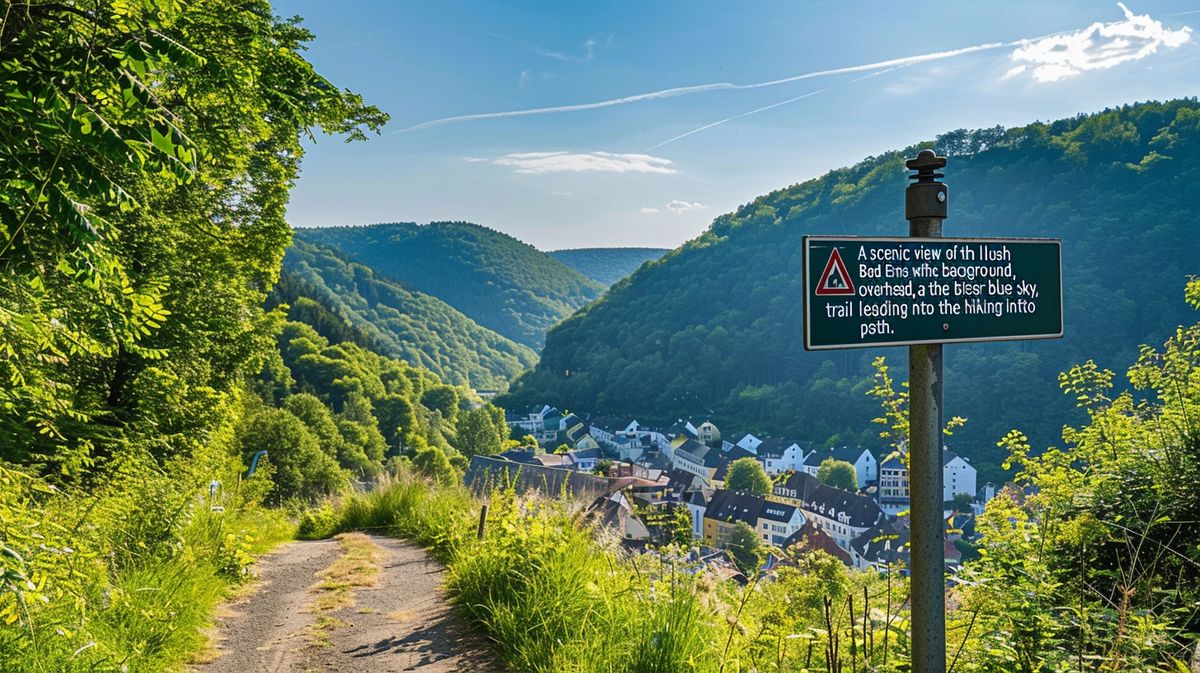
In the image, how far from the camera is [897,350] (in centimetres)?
8850

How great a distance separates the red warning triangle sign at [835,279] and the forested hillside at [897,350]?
6001cm

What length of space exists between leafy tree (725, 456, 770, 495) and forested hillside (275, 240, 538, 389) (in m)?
87.7

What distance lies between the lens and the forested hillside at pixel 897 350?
68688 millimetres

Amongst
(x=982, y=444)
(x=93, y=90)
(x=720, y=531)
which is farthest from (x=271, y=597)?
(x=982, y=444)

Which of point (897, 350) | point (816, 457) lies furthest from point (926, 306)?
point (897, 350)

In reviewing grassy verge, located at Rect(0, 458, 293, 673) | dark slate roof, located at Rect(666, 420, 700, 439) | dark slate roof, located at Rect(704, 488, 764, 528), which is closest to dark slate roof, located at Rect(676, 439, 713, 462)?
dark slate roof, located at Rect(666, 420, 700, 439)

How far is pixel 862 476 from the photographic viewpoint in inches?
3073

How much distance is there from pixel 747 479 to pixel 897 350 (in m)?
38.2

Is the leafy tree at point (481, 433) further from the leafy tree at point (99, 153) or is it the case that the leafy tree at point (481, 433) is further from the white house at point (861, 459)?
the leafy tree at point (99, 153)

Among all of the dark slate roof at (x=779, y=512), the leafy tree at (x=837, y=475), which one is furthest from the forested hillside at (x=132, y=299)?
the leafy tree at (x=837, y=475)

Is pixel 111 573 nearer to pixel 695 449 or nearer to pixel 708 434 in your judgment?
pixel 695 449

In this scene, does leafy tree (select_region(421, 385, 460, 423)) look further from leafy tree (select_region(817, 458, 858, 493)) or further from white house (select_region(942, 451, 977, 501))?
white house (select_region(942, 451, 977, 501))

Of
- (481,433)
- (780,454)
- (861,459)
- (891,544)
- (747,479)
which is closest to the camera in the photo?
(891,544)

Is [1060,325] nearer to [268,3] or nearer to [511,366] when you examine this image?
[268,3]
